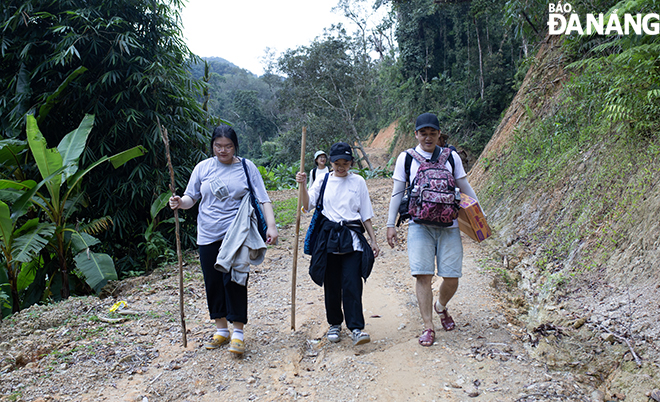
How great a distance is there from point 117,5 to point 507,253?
7.53m

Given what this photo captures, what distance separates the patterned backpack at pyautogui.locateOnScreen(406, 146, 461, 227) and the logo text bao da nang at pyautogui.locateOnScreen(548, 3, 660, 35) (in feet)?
12.1

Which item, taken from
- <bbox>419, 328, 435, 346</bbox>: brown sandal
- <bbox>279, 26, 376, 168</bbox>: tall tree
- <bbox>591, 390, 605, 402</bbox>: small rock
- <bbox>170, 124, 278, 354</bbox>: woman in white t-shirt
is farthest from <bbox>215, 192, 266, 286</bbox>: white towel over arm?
<bbox>279, 26, 376, 168</bbox>: tall tree

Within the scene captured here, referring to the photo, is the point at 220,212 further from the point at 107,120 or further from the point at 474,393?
the point at 107,120

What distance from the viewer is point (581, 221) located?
4.93m

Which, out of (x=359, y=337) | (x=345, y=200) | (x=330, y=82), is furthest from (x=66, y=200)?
(x=330, y=82)

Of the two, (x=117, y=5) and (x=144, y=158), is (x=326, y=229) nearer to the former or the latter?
(x=144, y=158)

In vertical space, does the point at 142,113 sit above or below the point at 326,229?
above

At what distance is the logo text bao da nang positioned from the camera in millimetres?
5426

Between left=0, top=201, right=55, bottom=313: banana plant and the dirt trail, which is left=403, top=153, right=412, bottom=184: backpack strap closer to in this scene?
the dirt trail

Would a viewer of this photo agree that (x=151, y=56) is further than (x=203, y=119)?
No

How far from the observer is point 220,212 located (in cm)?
381

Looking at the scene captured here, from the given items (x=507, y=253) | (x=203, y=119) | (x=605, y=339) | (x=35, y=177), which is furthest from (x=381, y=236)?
(x=35, y=177)

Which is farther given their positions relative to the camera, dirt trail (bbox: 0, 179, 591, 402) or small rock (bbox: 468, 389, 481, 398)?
dirt trail (bbox: 0, 179, 591, 402)

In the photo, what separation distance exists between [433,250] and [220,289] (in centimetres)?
195
